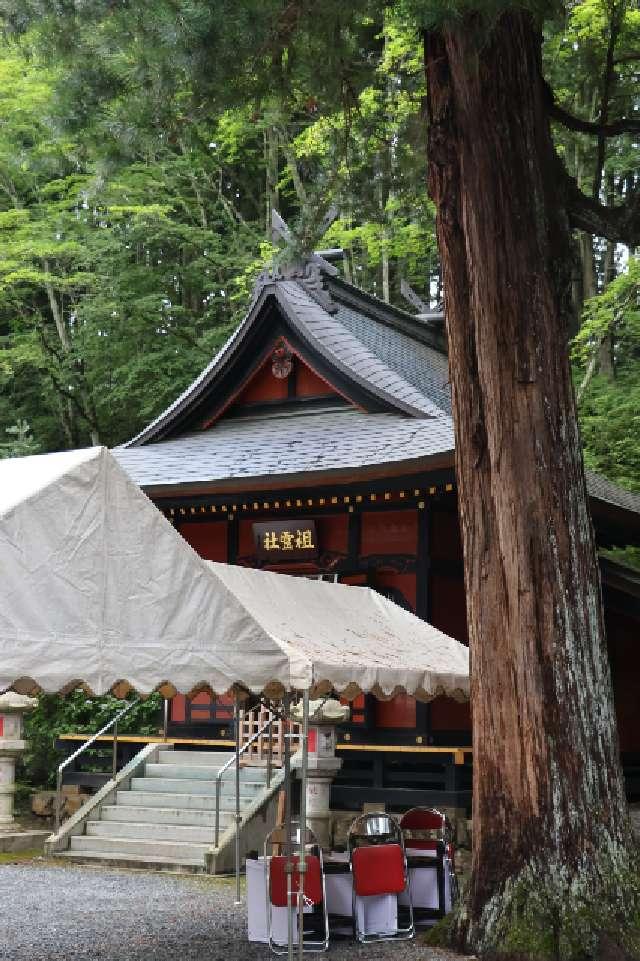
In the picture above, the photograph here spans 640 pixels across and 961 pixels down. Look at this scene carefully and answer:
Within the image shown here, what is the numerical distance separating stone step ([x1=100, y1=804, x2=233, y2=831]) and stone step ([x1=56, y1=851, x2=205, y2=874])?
64cm

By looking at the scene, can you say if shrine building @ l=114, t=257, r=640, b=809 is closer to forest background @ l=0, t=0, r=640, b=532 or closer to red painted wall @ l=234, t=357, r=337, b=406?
red painted wall @ l=234, t=357, r=337, b=406

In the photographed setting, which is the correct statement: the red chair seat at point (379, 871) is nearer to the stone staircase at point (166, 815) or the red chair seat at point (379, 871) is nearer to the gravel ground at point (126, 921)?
the gravel ground at point (126, 921)

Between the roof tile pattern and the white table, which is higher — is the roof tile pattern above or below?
above

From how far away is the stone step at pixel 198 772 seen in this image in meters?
13.9

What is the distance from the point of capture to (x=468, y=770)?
43.5 ft

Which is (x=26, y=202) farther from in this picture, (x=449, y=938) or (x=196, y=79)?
(x=449, y=938)

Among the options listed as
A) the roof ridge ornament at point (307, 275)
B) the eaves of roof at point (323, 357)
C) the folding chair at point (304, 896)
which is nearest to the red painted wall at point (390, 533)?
the eaves of roof at point (323, 357)

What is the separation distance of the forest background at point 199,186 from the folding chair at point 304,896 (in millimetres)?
5016

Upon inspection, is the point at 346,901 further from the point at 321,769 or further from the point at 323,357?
the point at 323,357

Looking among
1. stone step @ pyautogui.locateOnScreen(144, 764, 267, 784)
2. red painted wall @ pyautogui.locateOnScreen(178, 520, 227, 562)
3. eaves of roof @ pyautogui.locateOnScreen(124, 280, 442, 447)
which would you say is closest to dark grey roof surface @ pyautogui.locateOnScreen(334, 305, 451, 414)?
eaves of roof @ pyautogui.locateOnScreen(124, 280, 442, 447)

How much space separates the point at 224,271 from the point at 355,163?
52.2 ft

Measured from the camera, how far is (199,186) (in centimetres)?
2675

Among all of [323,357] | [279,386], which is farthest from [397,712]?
[279,386]

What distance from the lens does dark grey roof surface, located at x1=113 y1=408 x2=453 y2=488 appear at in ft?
46.4
